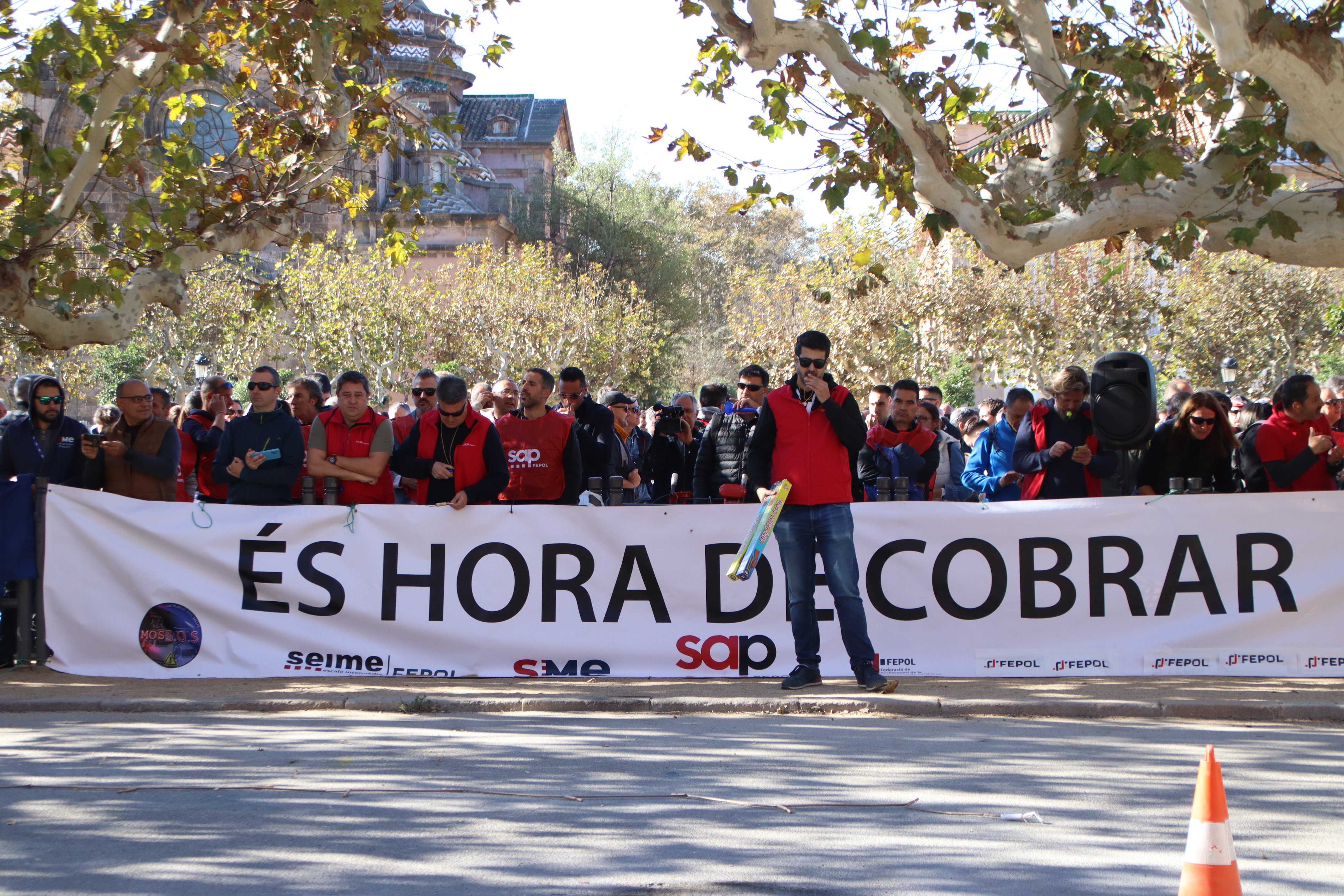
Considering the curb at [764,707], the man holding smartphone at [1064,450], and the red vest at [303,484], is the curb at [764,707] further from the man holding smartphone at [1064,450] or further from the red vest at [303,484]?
the man holding smartphone at [1064,450]

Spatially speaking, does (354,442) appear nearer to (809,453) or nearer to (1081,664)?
(809,453)

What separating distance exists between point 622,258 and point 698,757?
54579 mm

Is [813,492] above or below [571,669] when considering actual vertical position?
above

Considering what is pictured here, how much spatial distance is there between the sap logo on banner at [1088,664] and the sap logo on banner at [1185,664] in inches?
8.2

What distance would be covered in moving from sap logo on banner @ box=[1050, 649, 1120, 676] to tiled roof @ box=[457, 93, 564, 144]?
219ft

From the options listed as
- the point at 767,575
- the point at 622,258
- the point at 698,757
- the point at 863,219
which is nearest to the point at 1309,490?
the point at 767,575

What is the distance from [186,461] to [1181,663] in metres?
7.75

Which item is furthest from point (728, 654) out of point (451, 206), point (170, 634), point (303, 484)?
point (451, 206)

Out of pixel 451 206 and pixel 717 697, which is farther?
pixel 451 206

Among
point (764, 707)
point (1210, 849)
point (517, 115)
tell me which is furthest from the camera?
point (517, 115)

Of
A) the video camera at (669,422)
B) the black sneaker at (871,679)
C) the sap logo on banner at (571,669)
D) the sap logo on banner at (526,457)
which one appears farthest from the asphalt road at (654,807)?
the video camera at (669,422)

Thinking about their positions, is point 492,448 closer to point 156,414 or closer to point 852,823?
point 156,414

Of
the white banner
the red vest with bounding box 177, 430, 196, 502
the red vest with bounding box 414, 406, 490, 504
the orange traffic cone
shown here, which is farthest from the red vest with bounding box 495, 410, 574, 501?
the orange traffic cone

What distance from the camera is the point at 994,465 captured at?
969 cm
